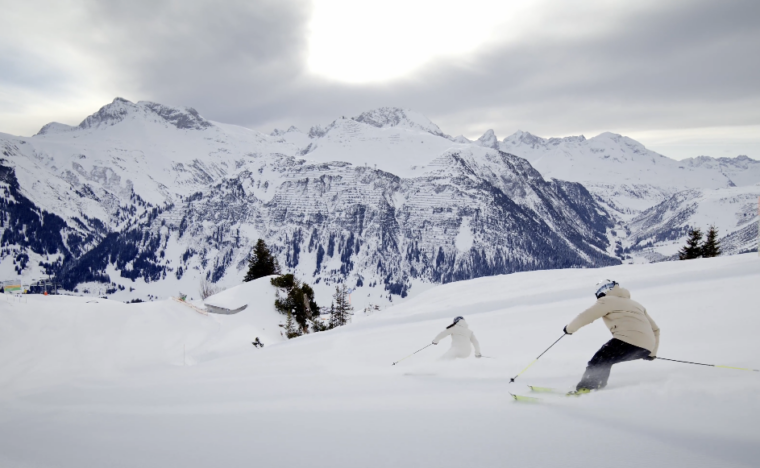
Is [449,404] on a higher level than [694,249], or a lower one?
higher

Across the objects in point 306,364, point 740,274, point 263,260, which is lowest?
point 306,364

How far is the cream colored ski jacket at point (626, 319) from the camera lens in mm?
5980

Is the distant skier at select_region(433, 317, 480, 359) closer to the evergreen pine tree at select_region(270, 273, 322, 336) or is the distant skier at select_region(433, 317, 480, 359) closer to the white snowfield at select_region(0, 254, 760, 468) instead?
the white snowfield at select_region(0, 254, 760, 468)

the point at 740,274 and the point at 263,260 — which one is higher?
the point at 263,260

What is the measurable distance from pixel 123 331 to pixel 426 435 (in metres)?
30.1

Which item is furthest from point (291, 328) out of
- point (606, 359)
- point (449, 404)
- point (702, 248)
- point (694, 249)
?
point (702, 248)

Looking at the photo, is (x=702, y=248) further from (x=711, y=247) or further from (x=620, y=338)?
(x=620, y=338)

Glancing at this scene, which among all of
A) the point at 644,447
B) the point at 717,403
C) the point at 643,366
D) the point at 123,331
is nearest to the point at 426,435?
the point at 644,447

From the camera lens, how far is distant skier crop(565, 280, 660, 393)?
5.89 m

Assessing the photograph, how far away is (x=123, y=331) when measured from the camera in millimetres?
27797

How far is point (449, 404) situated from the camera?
587 centimetres

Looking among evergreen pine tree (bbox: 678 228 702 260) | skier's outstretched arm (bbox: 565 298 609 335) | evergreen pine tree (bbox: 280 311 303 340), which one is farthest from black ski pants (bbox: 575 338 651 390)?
evergreen pine tree (bbox: 678 228 702 260)

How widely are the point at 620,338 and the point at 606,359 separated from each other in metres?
0.41

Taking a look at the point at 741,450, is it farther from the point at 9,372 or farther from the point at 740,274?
the point at 9,372
